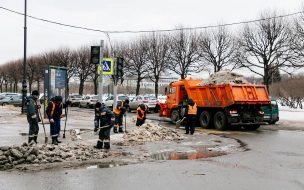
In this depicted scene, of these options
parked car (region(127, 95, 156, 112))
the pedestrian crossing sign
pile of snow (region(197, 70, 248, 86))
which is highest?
the pedestrian crossing sign

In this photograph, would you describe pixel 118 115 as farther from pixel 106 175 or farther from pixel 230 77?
pixel 106 175

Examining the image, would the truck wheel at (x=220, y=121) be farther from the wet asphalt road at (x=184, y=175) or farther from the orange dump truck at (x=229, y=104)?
the wet asphalt road at (x=184, y=175)

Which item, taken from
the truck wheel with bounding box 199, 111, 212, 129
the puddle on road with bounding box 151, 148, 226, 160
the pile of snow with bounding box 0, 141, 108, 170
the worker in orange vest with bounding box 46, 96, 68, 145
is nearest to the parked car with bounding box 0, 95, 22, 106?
the truck wheel with bounding box 199, 111, 212, 129

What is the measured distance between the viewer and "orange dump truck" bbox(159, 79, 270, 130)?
17.0m

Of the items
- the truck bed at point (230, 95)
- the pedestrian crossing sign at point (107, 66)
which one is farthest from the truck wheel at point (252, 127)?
the pedestrian crossing sign at point (107, 66)

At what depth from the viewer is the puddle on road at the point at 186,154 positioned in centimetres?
1005

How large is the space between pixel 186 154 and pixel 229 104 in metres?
6.95

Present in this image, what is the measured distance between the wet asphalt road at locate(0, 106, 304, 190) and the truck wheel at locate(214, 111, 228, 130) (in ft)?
23.9

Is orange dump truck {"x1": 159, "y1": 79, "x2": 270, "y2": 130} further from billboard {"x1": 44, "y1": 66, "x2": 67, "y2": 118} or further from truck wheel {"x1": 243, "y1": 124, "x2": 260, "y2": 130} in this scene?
billboard {"x1": 44, "y1": 66, "x2": 67, "y2": 118}

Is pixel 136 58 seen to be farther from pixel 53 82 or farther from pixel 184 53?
pixel 53 82

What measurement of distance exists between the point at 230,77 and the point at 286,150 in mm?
7077

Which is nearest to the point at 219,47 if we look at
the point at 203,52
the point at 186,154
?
the point at 203,52

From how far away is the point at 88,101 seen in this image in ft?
128

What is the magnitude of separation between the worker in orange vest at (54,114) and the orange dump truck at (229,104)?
8.09 meters
